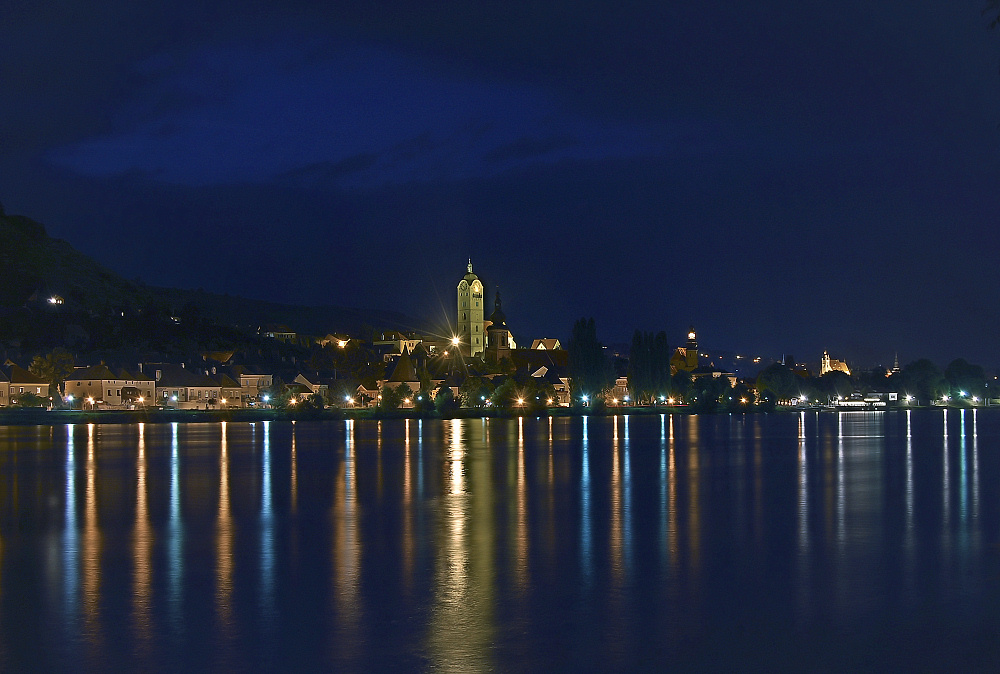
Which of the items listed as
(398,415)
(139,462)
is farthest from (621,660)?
(398,415)

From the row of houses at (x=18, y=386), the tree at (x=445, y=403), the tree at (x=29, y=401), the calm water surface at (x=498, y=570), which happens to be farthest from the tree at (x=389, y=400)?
the calm water surface at (x=498, y=570)

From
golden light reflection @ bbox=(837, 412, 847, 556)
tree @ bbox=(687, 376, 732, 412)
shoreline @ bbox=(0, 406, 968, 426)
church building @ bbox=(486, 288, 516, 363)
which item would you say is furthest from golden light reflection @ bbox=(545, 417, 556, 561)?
church building @ bbox=(486, 288, 516, 363)

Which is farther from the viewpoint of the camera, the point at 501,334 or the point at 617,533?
the point at 501,334

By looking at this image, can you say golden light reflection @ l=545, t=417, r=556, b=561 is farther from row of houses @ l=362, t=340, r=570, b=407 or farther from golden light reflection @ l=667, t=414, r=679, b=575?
row of houses @ l=362, t=340, r=570, b=407

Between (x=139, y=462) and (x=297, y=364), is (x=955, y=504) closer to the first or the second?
(x=139, y=462)

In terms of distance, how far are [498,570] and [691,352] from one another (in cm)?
16856

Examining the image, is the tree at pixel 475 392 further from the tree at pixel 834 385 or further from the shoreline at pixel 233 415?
the tree at pixel 834 385

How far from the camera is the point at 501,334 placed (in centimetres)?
13500

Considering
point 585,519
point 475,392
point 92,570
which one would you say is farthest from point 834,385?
point 92,570

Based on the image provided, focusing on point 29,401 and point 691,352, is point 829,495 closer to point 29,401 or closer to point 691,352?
point 29,401

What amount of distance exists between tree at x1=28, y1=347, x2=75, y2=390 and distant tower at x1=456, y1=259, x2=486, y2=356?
59527mm

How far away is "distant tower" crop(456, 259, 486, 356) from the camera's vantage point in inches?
5699

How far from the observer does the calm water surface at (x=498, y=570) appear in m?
10.3

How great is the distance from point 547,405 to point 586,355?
7.49m
